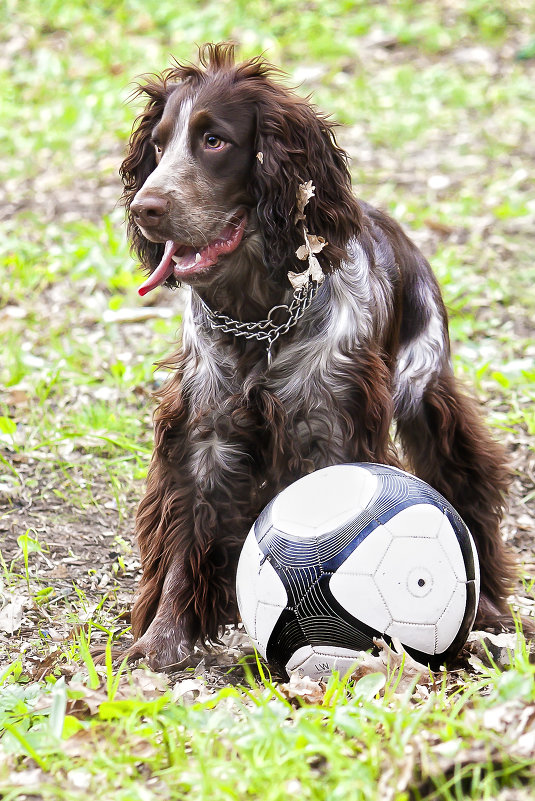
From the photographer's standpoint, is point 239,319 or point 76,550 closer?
point 239,319

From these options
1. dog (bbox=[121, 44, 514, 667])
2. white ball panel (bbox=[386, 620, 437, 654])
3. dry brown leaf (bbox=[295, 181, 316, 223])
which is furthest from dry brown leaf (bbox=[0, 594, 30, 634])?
dry brown leaf (bbox=[295, 181, 316, 223])

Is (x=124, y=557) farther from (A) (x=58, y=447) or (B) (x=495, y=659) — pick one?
(B) (x=495, y=659)

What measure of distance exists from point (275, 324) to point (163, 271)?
1.23ft

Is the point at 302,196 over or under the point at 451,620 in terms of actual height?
over

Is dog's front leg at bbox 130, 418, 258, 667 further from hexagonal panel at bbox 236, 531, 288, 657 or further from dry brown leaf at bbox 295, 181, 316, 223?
dry brown leaf at bbox 295, 181, 316, 223

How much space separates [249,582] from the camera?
10.00 feet

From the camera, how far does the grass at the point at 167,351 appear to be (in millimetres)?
2309

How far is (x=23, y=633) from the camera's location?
362 cm

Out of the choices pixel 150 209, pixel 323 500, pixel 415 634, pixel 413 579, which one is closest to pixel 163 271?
pixel 150 209

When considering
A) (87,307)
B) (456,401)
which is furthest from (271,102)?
(87,307)

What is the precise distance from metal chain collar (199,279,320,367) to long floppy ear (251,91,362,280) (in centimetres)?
8

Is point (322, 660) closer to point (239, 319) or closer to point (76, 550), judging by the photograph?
point (239, 319)

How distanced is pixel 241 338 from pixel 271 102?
707 millimetres

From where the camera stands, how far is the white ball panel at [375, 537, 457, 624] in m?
2.89
